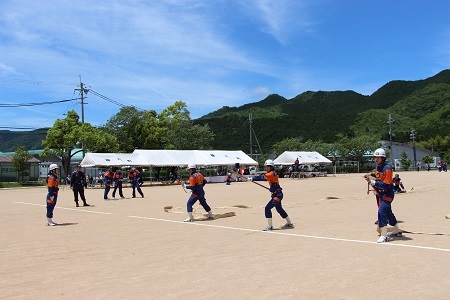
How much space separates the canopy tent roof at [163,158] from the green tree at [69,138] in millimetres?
8431

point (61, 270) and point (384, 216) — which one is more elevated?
point (384, 216)

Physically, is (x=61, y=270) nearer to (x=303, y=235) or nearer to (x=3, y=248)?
(x=3, y=248)

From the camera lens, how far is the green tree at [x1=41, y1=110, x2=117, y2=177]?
51219mm

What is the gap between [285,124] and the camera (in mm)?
123438

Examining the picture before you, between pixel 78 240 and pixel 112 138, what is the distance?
46.8 meters

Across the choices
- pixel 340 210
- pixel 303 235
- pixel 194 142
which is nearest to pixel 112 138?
pixel 194 142

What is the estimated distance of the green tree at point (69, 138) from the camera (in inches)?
2016

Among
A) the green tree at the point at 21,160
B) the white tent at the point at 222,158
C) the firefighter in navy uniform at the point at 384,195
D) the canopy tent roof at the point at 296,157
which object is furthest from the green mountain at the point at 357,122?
the firefighter in navy uniform at the point at 384,195

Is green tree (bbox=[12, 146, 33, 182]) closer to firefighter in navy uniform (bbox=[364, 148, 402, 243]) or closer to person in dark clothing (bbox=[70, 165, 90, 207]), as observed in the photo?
person in dark clothing (bbox=[70, 165, 90, 207])

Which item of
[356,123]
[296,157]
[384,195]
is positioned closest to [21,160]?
[296,157]

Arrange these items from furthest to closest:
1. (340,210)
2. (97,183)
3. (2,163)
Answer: (2,163) < (97,183) < (340,210)

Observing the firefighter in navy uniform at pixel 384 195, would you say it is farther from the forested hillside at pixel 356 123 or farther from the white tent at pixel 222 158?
the forested hillside at pixel 356 123

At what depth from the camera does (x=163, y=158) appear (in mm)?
45750

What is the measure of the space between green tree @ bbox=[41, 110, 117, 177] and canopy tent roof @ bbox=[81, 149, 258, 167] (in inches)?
332
